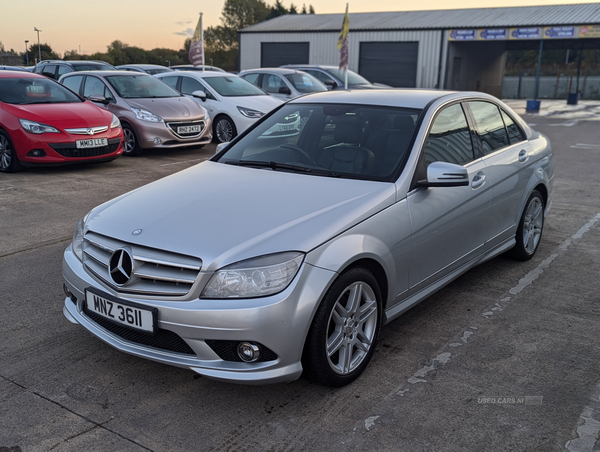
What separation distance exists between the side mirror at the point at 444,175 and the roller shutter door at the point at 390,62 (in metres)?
29.0

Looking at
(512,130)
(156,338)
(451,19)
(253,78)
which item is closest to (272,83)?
(253,78)

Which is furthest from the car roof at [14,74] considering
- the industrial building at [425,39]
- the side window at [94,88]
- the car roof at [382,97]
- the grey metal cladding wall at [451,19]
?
the grey metal cladding wall at [451,19]

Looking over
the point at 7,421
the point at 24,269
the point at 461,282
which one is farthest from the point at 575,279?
the point at 24,269

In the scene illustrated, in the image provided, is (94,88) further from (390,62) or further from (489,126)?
(390,62)

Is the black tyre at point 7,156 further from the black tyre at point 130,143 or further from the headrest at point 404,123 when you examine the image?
the headrest at point 404,123

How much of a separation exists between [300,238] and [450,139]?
5.72 feet

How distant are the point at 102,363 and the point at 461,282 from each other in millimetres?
2830

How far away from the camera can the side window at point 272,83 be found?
579 inches

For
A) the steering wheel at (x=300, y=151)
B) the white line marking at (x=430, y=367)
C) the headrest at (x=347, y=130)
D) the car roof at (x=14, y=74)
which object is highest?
the car roof at (x=14, y=74)

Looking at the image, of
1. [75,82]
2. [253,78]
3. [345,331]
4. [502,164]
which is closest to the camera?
[345,331]

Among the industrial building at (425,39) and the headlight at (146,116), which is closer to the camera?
the headlight at (146,116)

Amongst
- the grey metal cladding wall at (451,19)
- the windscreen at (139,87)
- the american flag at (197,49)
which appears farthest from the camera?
the grey metal cladding wall at (451,19)

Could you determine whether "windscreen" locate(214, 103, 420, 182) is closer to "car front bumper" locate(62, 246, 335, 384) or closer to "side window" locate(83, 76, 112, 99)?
"car front bumper" locate(62, 246, 335, 384)

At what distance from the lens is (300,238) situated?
2852 mm
